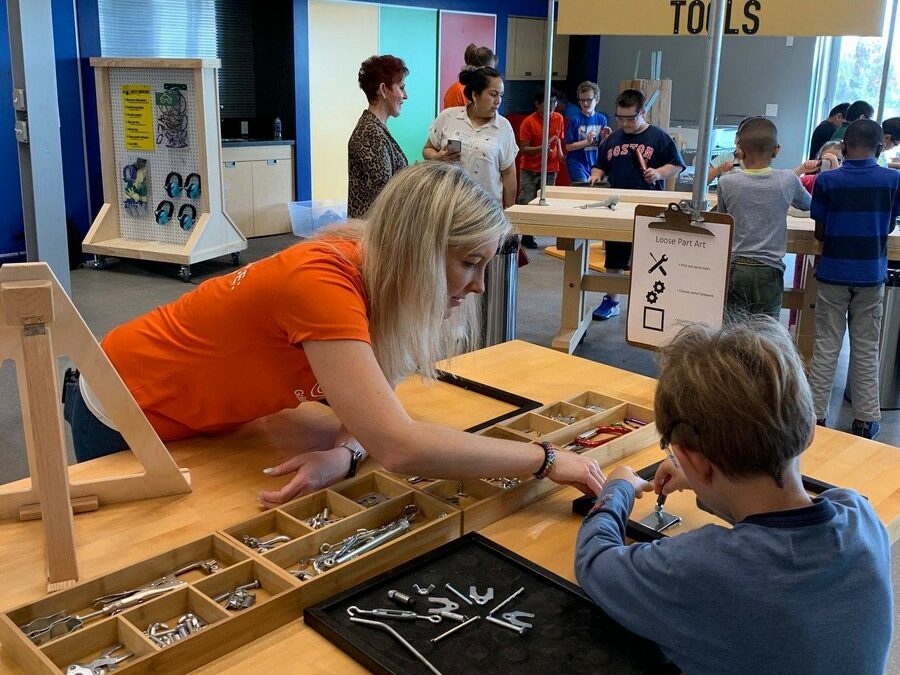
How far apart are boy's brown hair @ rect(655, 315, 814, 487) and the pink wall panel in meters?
9.02

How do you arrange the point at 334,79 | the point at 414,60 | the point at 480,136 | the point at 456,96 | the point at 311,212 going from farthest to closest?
1. the point at 414,60
2. the point at 334,79
3. the point at 311,212
4. the point at 456,96
5. the point at 480,136

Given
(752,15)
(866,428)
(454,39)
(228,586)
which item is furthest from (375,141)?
(454,39)

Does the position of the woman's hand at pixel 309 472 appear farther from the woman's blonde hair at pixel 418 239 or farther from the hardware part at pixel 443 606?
the hardware part at pixel 443 606

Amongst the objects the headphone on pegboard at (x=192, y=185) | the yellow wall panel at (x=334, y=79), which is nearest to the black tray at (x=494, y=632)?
the headphone on pegboard at (x=192, y=185)

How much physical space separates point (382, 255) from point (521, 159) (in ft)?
23.5

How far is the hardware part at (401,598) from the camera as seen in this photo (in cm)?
118

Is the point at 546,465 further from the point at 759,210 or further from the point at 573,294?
the point at 573,294

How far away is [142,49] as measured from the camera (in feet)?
24.7

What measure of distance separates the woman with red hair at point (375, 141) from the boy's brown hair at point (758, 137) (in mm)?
1611

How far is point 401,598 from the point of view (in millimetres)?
1183

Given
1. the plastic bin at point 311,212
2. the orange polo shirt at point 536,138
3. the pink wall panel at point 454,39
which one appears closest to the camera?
the orange polo shirt at point 536,138

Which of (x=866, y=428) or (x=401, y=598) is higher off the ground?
(x=401, y=598)

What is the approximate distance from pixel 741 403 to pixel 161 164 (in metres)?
6.46

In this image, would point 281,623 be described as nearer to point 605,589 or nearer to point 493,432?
point 605,589
